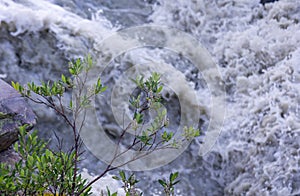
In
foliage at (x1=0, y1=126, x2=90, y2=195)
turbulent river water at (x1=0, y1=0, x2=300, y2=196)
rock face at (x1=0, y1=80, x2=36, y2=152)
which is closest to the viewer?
foliage at (x1=0, y1=126, x2=90, y2=195)

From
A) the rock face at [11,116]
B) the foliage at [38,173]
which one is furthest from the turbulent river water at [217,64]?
the foliage at [38,173]

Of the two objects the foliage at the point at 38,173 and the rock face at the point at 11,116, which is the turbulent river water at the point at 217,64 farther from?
the foliage at the point at 38,173

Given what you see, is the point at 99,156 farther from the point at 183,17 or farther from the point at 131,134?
the point at 183,17

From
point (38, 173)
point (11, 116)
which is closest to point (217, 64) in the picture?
point (11, 116)

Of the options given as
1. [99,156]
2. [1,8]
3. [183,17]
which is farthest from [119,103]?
[183,17]

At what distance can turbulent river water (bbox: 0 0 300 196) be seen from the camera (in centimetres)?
368

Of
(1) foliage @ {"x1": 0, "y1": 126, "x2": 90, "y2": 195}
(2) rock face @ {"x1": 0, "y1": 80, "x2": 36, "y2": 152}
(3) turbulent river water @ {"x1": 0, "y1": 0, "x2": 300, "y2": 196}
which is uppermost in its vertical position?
(3) turbulent river water @ {"x1": 0, "y1": 0, "x2": 300, "y2": 196}

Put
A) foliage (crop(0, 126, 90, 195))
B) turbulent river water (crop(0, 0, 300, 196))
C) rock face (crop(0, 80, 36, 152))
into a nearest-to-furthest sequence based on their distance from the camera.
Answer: foliage (crop(0, 126, 90, 195)), rock face (crop(0, 80, 36, 152)), turbulent river water (crop(0, 0, 300, 196))

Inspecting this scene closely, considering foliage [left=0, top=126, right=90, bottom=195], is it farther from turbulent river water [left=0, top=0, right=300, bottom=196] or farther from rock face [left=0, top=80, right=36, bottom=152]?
turbulent river water [left=0, top=0, right=300, bottom=196]

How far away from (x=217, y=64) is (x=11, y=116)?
256cm

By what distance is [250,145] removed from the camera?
12.6ft

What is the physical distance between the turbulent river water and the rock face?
87cm

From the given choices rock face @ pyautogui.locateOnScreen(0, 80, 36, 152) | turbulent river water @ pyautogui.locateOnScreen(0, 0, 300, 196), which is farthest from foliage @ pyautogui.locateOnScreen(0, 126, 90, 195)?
turbulent river water @ pyautogui.locateOnScreen(0, 0, 300, 196)

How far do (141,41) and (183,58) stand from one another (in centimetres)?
44
